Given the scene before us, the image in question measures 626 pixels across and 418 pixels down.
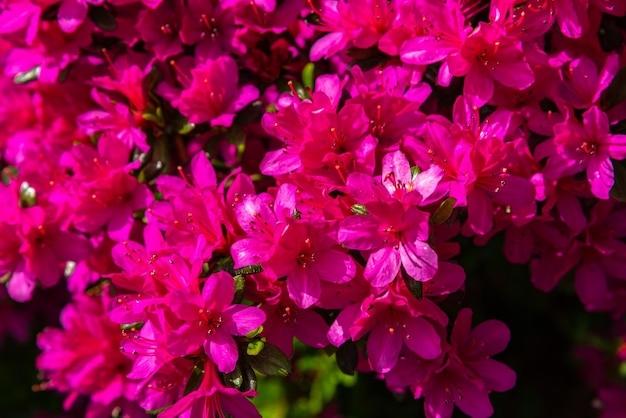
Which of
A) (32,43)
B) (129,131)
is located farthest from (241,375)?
(32,43)

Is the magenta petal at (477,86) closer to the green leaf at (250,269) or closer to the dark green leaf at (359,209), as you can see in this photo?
the dark green leaf at (359,209)

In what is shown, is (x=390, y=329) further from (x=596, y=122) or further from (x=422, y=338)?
(x=596, y=122)

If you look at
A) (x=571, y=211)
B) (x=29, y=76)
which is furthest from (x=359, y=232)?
(x=29, y=76)

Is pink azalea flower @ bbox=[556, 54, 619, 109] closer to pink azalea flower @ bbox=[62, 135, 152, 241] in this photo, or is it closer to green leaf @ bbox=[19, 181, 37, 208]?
pink azalea flower @ bbox=[62, 135, 152, 241]

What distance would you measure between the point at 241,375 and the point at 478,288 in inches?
49.7

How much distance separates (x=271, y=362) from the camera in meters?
1.38

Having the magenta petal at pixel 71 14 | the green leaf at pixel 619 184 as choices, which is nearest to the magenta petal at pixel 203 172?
the magenta petal at pixel 71 14

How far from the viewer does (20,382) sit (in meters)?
2.75

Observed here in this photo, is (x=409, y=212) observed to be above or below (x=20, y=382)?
above

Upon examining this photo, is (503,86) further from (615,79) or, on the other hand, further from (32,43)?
(32,43)

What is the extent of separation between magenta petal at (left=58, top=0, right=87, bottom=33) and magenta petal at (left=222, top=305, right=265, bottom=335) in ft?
2.49

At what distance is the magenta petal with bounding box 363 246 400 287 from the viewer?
51.1 inches

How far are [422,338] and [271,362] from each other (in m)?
0.29

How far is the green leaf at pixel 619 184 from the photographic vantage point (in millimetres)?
1446
